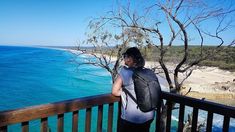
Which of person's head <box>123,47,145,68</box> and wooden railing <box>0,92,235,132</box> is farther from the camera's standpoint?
person's head <box>123,47,145,68</box>

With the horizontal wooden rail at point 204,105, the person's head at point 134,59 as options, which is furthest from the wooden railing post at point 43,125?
the horizontal wooden rail at point 204,105

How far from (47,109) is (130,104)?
0.76m

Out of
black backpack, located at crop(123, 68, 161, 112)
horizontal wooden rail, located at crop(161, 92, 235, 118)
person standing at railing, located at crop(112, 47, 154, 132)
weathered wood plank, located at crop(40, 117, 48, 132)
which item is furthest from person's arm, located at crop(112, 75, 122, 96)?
weathered wood plank, located at crop(40, 117, 48, 132)

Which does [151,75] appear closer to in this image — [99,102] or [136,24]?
[99,102]

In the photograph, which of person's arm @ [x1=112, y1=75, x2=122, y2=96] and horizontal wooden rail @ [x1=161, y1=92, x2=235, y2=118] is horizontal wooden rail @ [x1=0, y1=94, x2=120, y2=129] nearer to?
person's arm @ [x1=112, y1=75, x2=122, y2=96]

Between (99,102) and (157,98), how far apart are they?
22.0 inches

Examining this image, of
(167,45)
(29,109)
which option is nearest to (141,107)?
(29,109)

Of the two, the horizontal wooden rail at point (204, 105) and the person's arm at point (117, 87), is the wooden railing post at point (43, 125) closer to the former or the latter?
the person's arm at point (117, 87)

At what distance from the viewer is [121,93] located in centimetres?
264

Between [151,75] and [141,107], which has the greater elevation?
[151,75]

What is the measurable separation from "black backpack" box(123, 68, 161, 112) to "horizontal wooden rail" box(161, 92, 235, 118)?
327 millimetres

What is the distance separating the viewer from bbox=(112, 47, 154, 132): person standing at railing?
2516mm

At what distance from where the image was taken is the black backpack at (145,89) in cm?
242

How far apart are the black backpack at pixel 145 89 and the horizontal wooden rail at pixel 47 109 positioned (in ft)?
1.04
